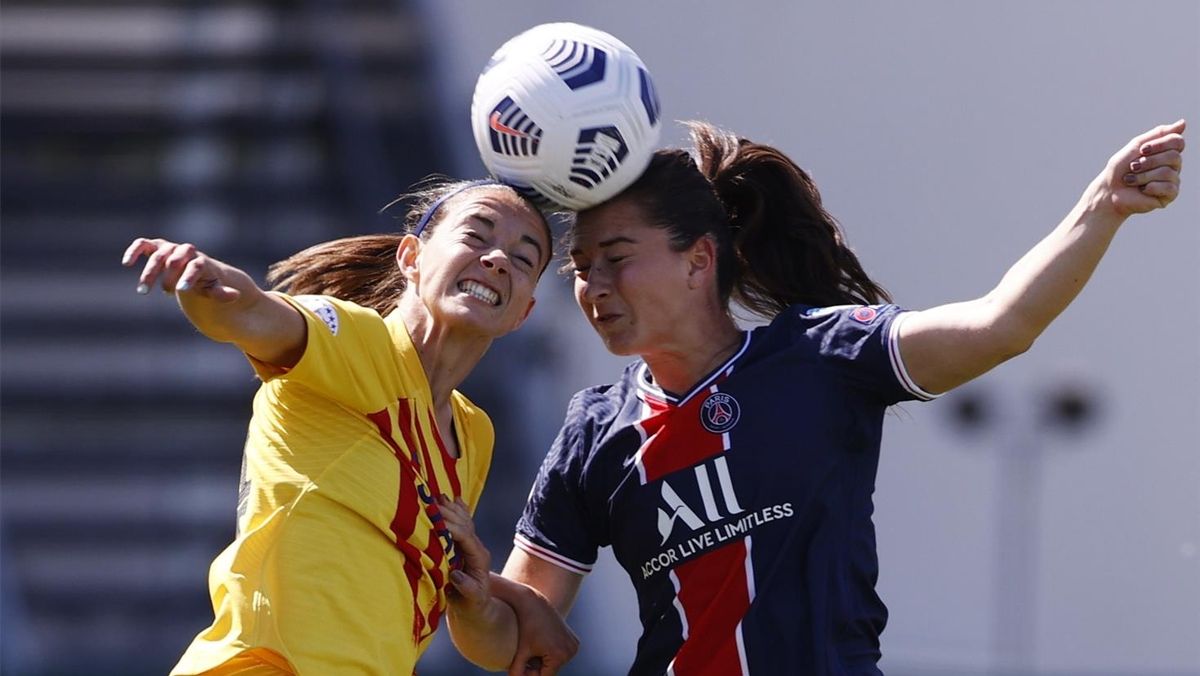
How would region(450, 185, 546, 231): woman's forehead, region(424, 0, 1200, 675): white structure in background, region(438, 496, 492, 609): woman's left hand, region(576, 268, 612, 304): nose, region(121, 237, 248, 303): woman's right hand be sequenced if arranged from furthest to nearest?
region(424, 0, 1200, 675): white structure in background
region(576, 268, 612, 304): nose
region(450, 185, 546, 231): woman's forehead
region(438, 496, 492, 609): woman's left hand
region(121, 237, 248, 303): woman's right hand

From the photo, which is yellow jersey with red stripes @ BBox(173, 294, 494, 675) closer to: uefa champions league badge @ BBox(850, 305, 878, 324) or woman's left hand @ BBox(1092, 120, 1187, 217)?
uefa champions league badge @ BBox(850, 305, 878, 324)

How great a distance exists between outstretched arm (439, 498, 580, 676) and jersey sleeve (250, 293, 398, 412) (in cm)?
29

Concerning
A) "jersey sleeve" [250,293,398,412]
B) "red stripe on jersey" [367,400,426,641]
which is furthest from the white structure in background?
"jersey sleeve" [250,293,398,412]

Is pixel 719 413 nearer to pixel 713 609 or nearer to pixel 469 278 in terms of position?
pixel 713 609

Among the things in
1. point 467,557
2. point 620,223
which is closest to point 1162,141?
point 620,223

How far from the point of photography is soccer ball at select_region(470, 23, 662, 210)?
9.88 feet

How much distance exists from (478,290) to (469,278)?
1.1 inches

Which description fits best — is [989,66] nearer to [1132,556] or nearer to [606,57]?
[1132,556]

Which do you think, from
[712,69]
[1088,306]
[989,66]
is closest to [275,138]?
[712,69]

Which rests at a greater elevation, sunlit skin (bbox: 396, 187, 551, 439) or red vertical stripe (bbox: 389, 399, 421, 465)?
sunlit skin (bbox: 396, 187, 551, 439)

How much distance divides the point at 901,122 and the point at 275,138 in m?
3.32

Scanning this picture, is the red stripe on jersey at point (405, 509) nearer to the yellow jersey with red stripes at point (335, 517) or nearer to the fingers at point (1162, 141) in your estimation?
the yellow jersey with red stripes at point (335, 517)

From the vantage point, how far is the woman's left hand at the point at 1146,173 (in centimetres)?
262

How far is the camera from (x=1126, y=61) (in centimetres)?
830
